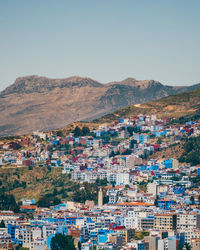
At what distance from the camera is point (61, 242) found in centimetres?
7188

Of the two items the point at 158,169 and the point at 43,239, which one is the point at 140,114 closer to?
the point at 158,169

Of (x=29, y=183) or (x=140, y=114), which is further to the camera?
(x=140, y=114)

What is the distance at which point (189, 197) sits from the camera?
8862cm

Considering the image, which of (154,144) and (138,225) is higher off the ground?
(154,144)

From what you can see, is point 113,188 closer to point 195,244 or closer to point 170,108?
point 195,244

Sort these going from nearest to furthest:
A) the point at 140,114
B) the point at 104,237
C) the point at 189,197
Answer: the point at 104,237
the point at 189,197
the point at 140,114

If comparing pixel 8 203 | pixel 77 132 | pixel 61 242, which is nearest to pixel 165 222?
pixel 61 242

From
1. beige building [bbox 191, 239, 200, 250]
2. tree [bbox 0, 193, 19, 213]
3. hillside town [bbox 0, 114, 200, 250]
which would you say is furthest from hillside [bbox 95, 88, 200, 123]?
beige building [bbox 191, 239, 200, 250]

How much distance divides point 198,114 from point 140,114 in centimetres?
1331

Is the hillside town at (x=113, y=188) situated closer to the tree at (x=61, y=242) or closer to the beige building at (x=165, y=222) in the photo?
the beige building at (x=165, y=222)

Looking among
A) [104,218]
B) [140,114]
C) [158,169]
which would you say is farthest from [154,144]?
[104,218]

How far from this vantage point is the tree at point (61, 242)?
7131cm

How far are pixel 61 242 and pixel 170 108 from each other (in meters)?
69.5

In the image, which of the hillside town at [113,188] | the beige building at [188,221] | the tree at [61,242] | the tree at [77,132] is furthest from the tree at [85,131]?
the tree at [61,242]
